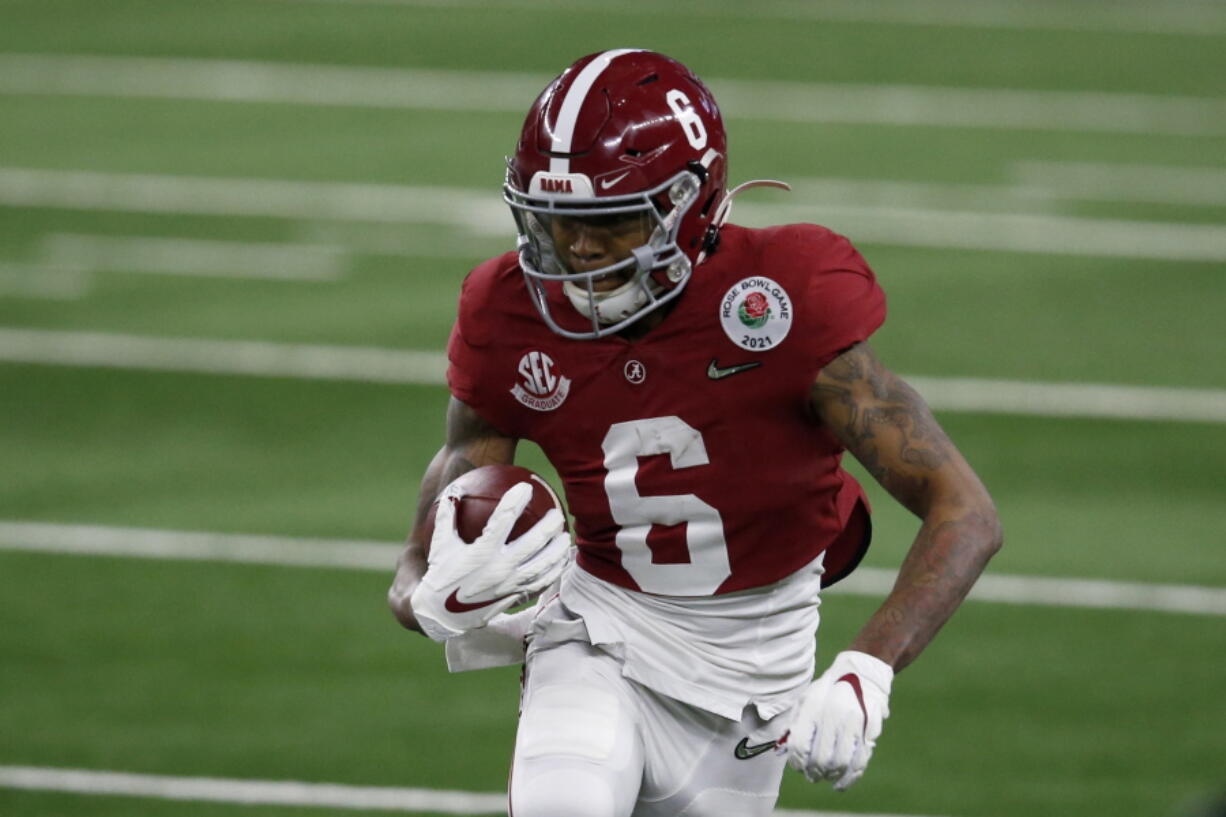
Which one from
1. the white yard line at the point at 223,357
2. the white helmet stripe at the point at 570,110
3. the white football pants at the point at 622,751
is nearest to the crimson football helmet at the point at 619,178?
the white helmet stripe at the point at 570,110

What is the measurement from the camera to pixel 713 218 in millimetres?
3814

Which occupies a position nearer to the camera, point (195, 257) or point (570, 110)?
point (570, 110)

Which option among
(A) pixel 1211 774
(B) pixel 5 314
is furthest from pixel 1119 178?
(A) pixel 1211 774

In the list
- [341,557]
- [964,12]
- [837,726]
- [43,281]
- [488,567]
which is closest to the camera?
[837,726]

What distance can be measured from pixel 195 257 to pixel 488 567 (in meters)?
7.32

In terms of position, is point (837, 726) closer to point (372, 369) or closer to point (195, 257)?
point (372, 369)

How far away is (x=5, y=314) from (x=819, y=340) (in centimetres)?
662

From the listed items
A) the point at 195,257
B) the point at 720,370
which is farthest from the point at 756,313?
the point at 195,257

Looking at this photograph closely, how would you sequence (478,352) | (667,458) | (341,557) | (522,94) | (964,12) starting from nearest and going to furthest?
(667,458), (478,352), (341,557), (522,94), (964,12)

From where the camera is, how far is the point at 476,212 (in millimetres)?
11383

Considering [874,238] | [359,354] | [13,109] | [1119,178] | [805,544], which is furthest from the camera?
[13,109]

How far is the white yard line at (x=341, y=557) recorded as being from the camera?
270 inches

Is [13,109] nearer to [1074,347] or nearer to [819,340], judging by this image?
[1074,347]

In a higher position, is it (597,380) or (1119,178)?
(597,380)
